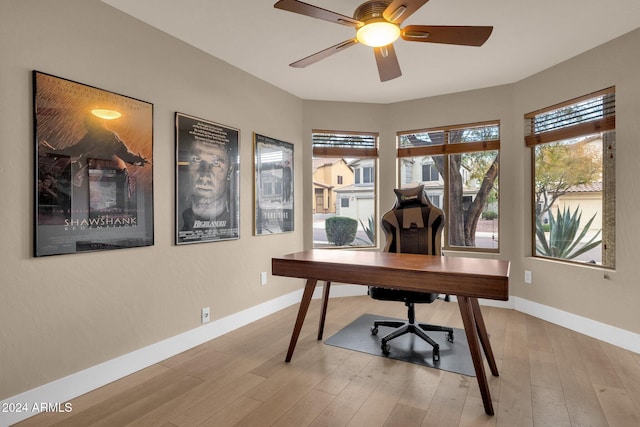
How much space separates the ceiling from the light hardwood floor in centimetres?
248

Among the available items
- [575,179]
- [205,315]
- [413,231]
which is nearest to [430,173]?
[575,179]

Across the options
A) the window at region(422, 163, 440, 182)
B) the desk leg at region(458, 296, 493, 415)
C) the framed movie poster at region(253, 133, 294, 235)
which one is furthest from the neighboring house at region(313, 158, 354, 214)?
the desk leg at region(458, 296, 493, 415)

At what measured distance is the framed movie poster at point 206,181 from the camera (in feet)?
8.82

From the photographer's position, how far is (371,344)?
2752mm

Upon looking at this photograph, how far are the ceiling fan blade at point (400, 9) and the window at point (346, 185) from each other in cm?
251

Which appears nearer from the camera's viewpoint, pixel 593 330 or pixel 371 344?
pixel 371 344

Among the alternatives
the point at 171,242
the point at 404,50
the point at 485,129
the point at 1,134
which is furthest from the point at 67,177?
the point at 485,129

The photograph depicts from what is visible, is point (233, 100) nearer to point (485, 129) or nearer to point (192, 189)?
point (192, 189)

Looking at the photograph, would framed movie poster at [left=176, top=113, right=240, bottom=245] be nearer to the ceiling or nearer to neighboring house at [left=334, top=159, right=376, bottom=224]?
the ceiling

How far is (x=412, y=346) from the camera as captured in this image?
2709mm

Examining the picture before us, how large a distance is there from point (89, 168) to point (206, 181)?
932 mm

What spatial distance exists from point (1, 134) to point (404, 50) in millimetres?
2869

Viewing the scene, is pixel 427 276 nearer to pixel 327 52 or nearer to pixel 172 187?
pixel 327 52

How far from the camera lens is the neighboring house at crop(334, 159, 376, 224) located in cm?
451
